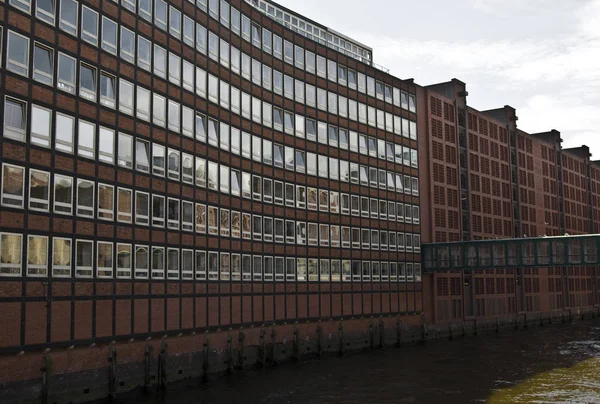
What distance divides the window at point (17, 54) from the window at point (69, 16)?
2.84m

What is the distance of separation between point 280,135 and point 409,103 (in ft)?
76.9

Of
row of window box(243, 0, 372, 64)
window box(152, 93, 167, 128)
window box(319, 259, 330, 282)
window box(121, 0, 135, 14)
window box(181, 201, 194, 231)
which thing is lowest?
window box(319, 259, 330, 282)

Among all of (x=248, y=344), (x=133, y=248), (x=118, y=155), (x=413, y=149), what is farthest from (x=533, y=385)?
(x=413, y=149)

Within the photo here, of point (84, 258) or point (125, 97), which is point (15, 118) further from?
point (125, 97)

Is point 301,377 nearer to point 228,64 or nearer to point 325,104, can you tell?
point 228,64

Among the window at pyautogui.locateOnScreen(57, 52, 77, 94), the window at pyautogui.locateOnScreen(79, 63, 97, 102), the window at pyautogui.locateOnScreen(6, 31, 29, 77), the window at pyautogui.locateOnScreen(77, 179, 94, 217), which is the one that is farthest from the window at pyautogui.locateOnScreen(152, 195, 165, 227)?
the window at pyautogui.locateOnScreen(6, 31, 29, 77)

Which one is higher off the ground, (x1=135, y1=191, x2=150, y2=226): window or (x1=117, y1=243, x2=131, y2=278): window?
(x1=135, y1=191, x2=150, y2=226): window

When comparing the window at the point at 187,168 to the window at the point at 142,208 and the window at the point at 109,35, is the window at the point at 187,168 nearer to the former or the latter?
the window at the point at 142,208

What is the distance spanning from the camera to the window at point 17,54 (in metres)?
33.6

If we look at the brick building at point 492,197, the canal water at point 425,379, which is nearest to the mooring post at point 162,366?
the canal water at point 425,379

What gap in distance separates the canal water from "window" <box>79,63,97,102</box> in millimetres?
16528

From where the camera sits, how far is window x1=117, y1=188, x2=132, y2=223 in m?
40.2

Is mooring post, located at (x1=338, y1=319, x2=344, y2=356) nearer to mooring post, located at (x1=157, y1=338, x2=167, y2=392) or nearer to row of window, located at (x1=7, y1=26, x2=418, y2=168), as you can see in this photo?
row of window, located at (x1=7, y1=26, x2=418, y2=168)

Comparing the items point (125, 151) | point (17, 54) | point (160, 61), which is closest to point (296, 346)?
→ point (125, 151)
